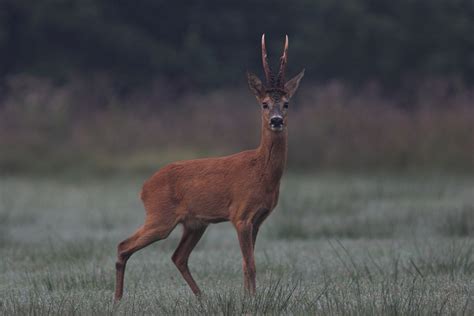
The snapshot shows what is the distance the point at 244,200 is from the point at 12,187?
1040 centimetres

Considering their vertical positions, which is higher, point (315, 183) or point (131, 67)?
point (131, 67)

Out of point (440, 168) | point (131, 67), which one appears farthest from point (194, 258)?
point (131, 67)

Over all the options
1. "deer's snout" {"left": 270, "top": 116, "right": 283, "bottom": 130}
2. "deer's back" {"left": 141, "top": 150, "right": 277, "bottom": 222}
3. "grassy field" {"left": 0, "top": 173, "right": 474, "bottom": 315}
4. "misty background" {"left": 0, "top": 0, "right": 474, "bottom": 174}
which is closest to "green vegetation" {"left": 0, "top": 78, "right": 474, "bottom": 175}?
"misty background" {"left": 0, "top": 0, "right": 474, "bottom": 174}

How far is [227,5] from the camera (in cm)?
3234

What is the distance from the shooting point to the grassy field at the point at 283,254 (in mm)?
7309

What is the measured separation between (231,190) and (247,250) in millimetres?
462

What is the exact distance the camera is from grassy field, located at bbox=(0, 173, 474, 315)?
7.31 meters

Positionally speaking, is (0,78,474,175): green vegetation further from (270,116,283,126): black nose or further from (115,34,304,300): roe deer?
(270,116,283,126): black nose

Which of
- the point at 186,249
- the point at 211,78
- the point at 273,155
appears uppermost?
the point at 211,78

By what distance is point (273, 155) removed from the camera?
8008 millimetres

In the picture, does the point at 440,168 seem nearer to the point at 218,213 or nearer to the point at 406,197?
the point at 406,197

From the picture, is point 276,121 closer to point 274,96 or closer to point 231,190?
point 274,96

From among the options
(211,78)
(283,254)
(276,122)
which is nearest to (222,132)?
(211,78)

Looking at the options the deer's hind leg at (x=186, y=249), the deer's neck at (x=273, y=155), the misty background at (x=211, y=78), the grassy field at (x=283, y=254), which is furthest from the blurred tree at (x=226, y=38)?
the deer's neck at (x=273, y=155)
